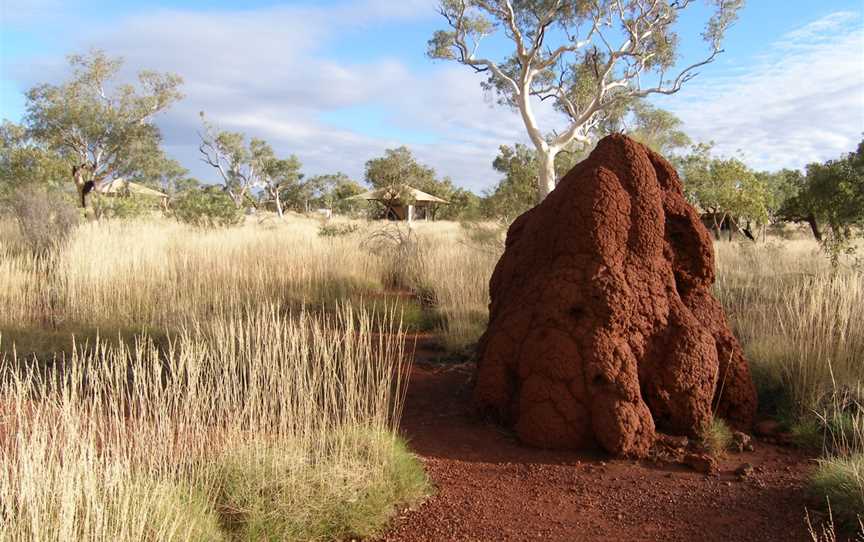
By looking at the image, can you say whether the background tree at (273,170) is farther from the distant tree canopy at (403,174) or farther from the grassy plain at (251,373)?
the grassy plain at (251,373)

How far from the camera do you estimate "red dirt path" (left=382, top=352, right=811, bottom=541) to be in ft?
10.4

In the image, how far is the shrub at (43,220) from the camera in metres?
10.7

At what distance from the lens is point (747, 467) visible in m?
3.89

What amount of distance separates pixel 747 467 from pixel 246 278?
24.5ft

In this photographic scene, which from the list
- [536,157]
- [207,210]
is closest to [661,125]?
[536,157]

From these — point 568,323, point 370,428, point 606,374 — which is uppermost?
point 568,323

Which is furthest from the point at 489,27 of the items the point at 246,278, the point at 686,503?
the point at 686,503

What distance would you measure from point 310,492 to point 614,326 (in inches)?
90.6

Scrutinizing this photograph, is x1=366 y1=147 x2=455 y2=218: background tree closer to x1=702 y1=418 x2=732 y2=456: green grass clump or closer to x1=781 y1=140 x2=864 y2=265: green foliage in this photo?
x1=781 y1=140 x2=864 y2=265: green foliage

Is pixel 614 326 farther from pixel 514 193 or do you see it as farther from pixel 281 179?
pixel 281 179

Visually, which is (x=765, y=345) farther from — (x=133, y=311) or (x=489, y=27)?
(x=489, y=27)

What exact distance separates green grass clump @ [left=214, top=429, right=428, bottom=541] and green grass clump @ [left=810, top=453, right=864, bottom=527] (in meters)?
2.25

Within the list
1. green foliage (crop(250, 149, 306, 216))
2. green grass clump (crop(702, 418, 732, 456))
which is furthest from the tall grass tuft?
green foliage (crop(250, 149, 306, 216))

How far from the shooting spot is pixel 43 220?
11219 mm
